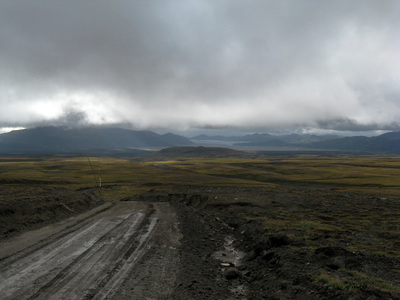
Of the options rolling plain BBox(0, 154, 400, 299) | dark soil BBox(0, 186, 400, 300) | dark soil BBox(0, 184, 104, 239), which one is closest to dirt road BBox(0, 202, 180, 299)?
rolling plain BBox(0, 154, 400, 299)

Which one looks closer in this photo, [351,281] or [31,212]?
[351,281]

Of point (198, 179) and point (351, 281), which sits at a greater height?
→ point (351, 281)

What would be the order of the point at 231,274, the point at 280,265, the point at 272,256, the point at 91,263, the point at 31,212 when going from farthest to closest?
the point at 31,212 → the point at 272,256 → the point at 91,263 → the point at 280,265 → the point at 231,274

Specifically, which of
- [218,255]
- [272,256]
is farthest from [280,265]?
[218,255]

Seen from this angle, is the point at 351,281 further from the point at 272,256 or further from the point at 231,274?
the point at 231,274

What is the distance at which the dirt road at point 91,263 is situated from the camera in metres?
9.99

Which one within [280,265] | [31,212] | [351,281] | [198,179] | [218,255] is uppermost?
[351,281]

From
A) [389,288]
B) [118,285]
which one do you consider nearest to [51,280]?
[118,285]

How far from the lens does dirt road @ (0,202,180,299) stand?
999 cm

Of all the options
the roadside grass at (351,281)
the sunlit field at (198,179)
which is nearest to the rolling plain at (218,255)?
the roadside grass at (351,281)

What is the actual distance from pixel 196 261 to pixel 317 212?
703 inches

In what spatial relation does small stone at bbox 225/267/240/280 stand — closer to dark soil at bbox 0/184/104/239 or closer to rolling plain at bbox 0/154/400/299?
rolling plain at bbox 0/154/400/299

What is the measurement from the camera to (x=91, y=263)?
12.8m

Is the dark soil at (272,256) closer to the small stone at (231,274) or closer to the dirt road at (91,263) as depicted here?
the small stone at (231,274)
